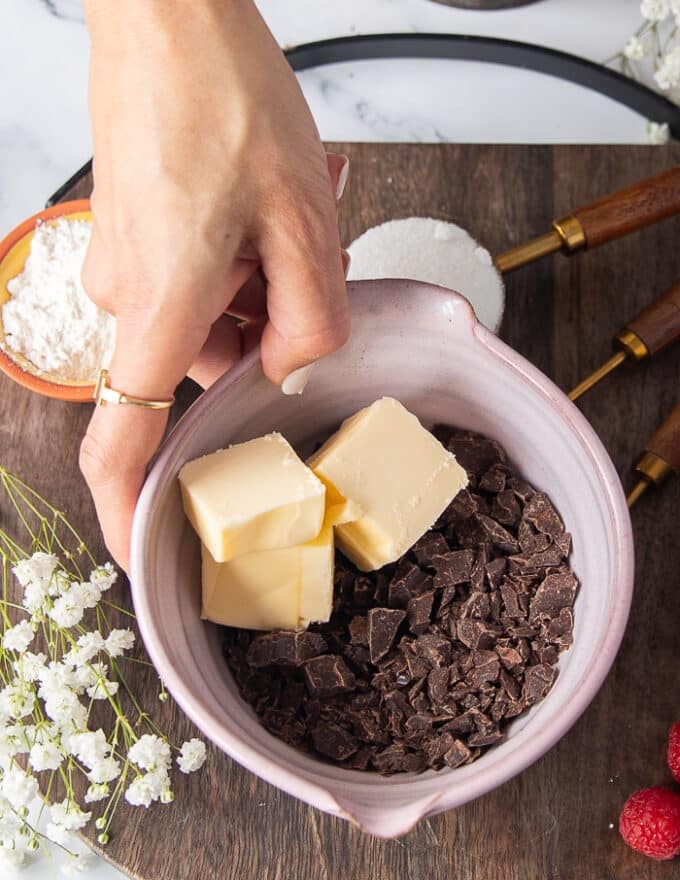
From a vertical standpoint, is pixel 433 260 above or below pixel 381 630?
above

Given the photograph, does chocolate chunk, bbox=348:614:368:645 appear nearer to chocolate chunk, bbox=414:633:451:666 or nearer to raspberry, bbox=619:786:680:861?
chocolate chunk, bbox=414:633:451:666

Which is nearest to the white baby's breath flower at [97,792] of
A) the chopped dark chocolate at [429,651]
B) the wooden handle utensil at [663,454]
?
the chopped dark chocolate at [429,651]

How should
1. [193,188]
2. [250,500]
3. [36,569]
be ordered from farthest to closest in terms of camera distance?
[36,569]
[250,500]
[193,188]

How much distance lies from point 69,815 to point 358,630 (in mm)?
429

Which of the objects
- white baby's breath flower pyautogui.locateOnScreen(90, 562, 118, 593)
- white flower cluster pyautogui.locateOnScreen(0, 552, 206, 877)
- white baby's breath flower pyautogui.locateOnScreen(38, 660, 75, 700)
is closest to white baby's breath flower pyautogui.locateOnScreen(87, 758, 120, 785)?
white flower cluster pyautogui.locateOnScreen(0, 552, 206, 877)

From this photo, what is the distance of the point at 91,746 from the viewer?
1190 mm

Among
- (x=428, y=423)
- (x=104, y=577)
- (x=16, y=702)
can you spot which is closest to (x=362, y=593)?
(x=428, y=423)

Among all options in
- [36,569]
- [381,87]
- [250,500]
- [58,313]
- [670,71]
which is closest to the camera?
[250,500]

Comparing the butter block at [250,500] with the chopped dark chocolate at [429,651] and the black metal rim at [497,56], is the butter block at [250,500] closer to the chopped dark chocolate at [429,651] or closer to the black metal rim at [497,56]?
the chopped dark chocolate at [429,651]

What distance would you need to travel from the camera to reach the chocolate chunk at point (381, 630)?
114 cm

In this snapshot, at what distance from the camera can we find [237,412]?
3.84 ft

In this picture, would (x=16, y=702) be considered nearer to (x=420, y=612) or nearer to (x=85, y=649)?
(x=85, y=649)

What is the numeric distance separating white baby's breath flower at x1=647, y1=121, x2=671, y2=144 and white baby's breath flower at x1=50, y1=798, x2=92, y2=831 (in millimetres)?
1396

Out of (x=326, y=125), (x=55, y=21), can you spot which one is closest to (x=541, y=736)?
(x=326, y=125)
